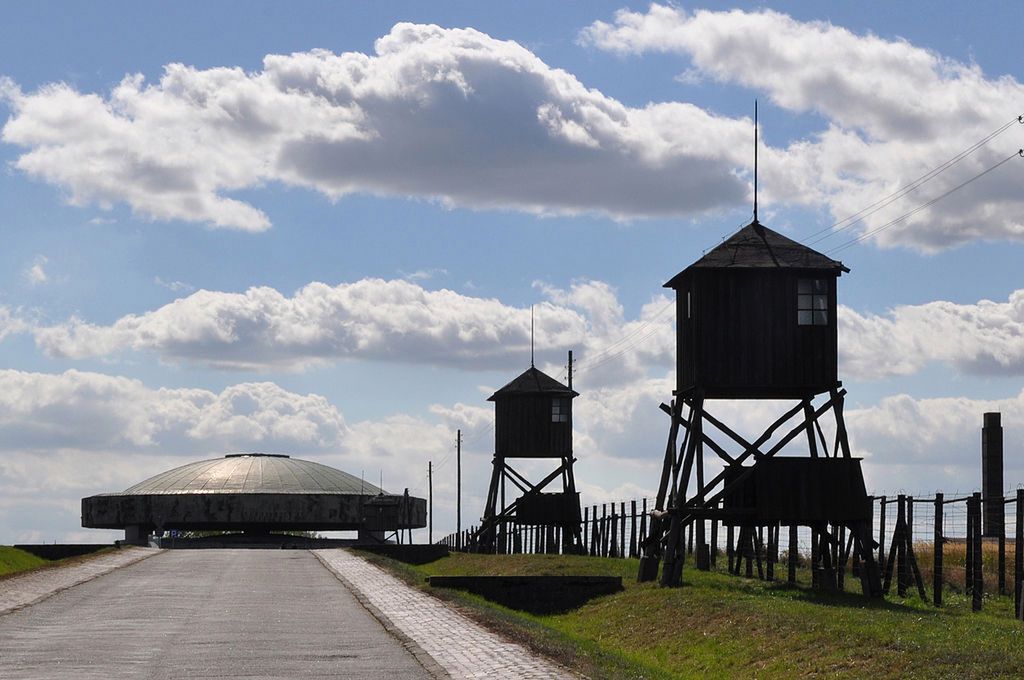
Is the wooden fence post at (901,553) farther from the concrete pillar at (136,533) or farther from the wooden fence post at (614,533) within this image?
the concrete pillar at (136,533)

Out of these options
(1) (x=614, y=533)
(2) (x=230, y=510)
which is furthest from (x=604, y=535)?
(2) (x=230, y=510)

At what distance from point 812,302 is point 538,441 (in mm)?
27401

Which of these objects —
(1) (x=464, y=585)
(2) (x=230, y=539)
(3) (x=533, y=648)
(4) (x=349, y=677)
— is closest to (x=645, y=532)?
(1) (x=464, y=585)

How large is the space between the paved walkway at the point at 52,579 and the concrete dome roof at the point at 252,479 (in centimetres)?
4862

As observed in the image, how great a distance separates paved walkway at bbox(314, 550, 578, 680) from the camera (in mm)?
17078

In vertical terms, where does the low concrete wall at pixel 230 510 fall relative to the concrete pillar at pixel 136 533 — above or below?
above

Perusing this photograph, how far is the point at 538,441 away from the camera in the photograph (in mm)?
59125

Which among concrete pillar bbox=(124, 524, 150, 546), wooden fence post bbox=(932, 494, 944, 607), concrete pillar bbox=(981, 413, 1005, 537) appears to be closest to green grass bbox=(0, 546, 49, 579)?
wooden fence post bbox=(932, 494, 944, 607)

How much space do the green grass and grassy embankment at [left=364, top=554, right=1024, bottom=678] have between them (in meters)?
13.0

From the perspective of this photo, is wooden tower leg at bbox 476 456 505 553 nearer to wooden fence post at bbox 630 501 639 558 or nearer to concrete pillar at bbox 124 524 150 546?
wooden fence post at bbox 630 501 639 558

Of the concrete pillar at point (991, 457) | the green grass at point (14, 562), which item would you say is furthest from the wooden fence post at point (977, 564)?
the concrete pillar at point (991, 457)

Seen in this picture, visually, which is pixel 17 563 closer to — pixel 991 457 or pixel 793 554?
pixel 793 554

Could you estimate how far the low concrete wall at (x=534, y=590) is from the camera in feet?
103

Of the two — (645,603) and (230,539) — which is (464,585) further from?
(230,539)
